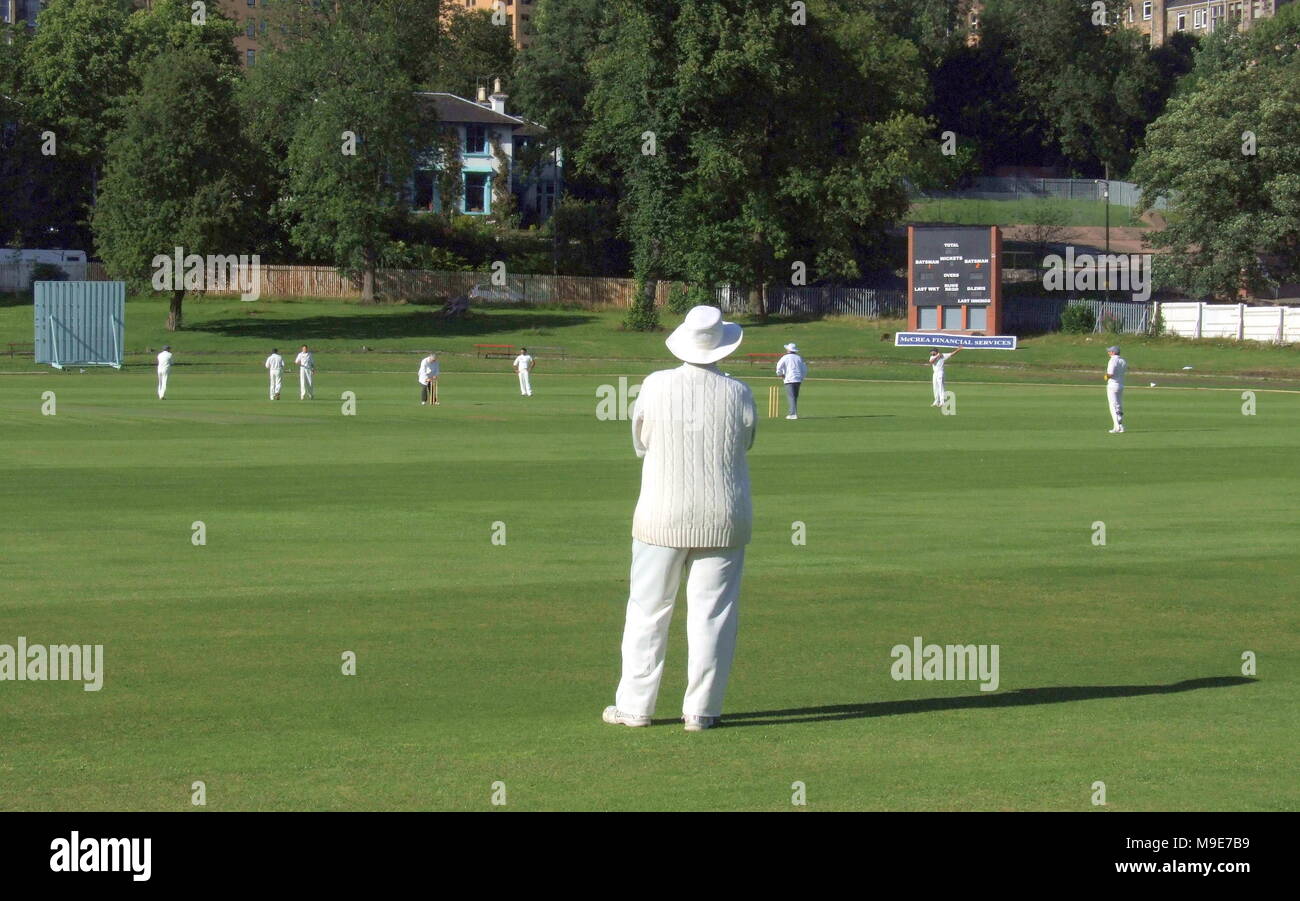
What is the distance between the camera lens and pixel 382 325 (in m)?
85.3

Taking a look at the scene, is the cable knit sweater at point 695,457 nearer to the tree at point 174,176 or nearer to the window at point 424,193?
the tree at point 174,176

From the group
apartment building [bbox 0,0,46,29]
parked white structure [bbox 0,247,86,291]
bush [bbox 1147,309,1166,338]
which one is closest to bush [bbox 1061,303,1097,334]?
bush [bbox 1147,309,1166,338]

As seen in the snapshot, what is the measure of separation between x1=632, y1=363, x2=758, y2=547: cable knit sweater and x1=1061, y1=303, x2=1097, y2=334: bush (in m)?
73.9

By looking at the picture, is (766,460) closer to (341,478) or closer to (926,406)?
(341,478)

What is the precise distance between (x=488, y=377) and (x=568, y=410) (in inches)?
797

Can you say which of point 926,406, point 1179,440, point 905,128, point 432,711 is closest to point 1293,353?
point 905,128

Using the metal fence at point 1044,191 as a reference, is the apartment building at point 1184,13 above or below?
above

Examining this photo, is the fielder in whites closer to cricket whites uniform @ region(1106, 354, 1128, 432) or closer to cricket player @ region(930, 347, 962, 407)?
cricket player @ region(930, 347, 962, 407)

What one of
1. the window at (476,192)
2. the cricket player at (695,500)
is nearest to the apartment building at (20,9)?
the window at (476,192)

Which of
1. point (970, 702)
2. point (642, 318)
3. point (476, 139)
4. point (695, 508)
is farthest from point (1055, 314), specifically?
point (695, 508)

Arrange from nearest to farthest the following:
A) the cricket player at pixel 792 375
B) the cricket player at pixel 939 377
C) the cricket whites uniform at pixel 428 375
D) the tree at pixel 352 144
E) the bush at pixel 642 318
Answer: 1. the cricket player at pixel 792 375
2. the cricket whites uniform at pixel 428 375
3. the cricket player at pixel 939 377
4. the bush at pixel 642 318
5. the tree at pixel 352 144

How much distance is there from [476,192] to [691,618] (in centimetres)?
11193

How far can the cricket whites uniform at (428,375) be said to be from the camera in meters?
45.2

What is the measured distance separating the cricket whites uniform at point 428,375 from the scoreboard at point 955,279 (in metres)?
34.6
